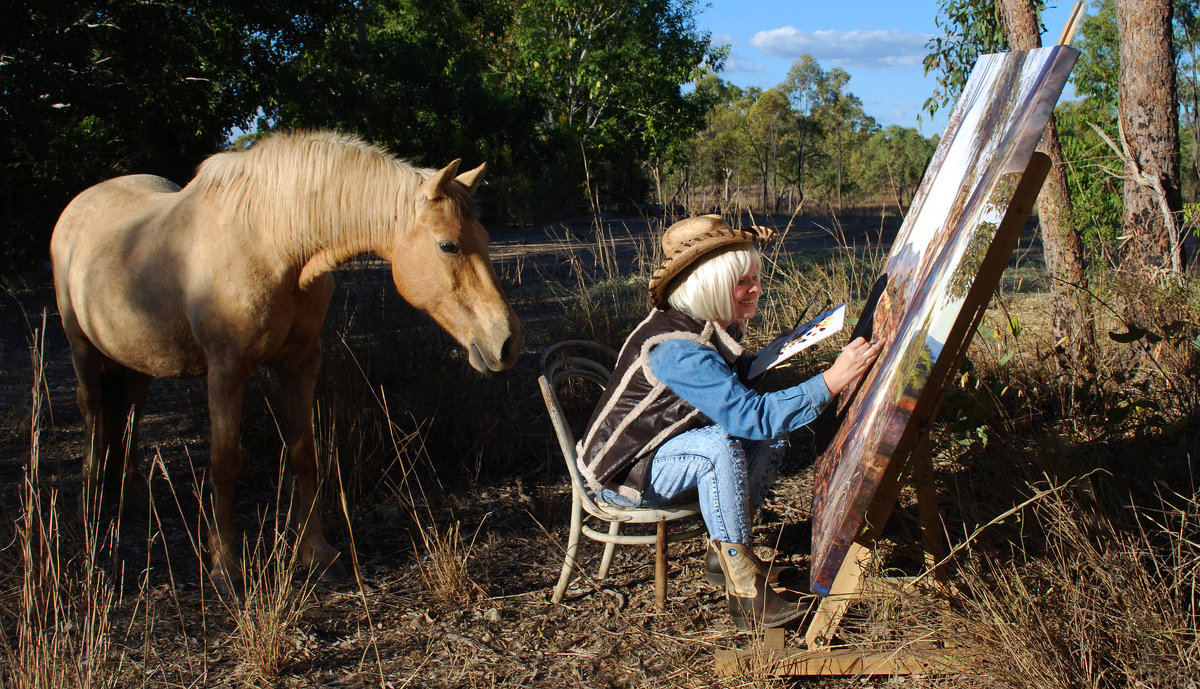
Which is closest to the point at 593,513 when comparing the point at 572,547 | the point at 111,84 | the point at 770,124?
the point at 572,547

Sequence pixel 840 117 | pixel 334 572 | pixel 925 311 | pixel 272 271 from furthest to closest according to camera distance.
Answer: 1. pixel 840 117
2. pixel 334 572
3. pixel 272 271
4. pixel 925 311

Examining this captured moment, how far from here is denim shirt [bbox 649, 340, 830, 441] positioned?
6.93 ft

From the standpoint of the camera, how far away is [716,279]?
228 cm

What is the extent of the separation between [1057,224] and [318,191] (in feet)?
10.2

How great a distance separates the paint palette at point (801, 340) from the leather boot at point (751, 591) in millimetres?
504

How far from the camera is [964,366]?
328 cm

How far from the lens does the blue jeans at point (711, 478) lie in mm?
2332

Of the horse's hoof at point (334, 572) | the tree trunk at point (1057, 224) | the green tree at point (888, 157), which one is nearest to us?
the horse's hoof at point (334, 572)

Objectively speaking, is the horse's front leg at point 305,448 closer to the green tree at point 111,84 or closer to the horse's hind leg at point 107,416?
the horse's hind leg at point 107,416

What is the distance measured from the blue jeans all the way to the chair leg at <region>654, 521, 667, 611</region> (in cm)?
16

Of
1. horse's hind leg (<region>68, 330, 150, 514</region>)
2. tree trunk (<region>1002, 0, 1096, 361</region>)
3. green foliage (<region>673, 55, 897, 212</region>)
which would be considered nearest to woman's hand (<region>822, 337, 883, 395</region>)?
tree trunk (<region>1002, 0, 1096, 361</region>)

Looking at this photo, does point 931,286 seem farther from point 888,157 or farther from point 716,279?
point 888,157

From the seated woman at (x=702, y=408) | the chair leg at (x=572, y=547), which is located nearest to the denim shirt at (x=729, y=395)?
the seated woman at (x=702, y=408)

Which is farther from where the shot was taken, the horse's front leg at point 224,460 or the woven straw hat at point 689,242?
the horse's front leg at point 224,460
